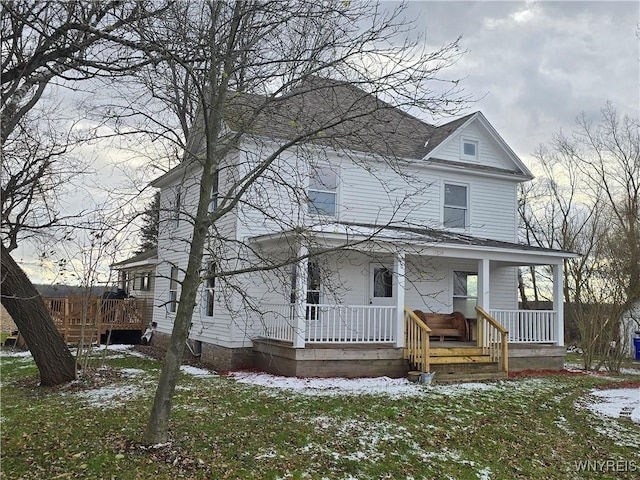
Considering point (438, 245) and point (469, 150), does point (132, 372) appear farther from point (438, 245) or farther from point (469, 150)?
point (469, 150)

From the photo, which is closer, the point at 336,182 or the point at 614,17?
the point at 614,17

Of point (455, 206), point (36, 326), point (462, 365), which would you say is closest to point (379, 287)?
point (462, 365)

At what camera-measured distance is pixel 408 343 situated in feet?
40.8

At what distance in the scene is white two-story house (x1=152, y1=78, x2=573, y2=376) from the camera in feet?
39.1

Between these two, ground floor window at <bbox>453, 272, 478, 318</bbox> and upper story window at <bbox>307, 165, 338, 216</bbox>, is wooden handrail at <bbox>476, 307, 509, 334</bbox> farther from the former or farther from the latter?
upper story window at <bbox>307, 165, 338, 216</bbox>

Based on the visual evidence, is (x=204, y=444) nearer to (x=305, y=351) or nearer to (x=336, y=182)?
(x=305, y=351)

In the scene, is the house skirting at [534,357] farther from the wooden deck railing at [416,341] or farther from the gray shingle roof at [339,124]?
the gray shingle roof at [339,124]

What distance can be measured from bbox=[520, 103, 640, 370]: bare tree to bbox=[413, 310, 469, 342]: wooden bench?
396 cm

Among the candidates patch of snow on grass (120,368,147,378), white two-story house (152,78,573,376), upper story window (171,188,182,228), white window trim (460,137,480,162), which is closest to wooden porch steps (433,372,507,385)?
white two-story house (152,78,573,376)

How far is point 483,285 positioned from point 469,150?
16.0 ft

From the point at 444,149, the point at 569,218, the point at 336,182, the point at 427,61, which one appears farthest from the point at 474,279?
the point at 569,218

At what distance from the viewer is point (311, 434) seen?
24.3 ft

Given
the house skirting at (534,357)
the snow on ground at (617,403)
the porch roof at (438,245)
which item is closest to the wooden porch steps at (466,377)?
the house skirting at (534,357)

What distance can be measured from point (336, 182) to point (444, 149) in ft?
11.8
